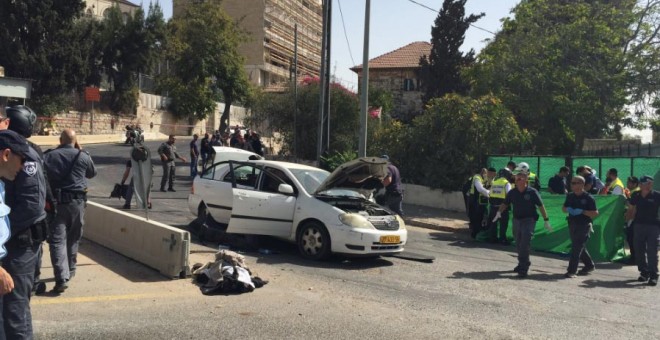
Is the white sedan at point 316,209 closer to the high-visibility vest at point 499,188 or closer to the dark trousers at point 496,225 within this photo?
the high-visibility vest at point 499,188

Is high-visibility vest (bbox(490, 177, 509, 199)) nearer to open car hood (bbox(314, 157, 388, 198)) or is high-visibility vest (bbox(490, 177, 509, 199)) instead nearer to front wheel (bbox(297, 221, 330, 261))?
open car hood (bbox(314, 157, 388, 198))

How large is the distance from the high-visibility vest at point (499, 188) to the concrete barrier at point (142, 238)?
7.00m

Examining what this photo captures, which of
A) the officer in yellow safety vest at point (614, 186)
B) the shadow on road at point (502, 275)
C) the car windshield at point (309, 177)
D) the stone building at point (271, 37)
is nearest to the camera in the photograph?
the shadow on road at point (502, 275)

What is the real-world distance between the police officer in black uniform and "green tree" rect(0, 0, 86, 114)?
120 feet

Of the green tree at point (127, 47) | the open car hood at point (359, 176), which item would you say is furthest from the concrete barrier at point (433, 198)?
the green tree at point (127, 47)

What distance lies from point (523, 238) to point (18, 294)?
7204mm

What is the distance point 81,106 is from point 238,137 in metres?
26.7

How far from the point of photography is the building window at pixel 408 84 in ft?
159

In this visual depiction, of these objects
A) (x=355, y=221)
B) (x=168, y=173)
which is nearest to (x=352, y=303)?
(x=355, y=221)

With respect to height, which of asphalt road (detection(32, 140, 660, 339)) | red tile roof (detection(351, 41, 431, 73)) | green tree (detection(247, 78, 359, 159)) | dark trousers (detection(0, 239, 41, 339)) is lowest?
asphalt road (detection(32, 140, 660, 339))

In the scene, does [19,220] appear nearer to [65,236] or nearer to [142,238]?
[65,236]

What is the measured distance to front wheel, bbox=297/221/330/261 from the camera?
8734 mm

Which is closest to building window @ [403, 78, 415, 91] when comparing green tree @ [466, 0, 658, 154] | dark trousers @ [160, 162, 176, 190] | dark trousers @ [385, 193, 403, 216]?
green tree @ [466, 0, 658, 154]

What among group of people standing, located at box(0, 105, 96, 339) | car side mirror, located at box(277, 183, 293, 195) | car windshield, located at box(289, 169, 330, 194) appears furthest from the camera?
car windshield, located at box(289, 169, 330, 194)
